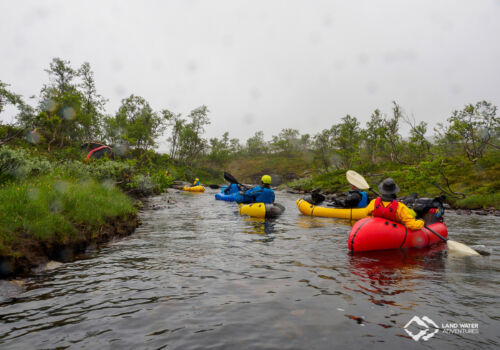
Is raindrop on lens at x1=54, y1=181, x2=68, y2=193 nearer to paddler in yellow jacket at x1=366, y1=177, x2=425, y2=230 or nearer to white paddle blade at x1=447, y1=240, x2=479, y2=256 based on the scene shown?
paddler in yellow jacket at x1=366, y1=177, x2=425, y2=230

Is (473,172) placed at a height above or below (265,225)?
above

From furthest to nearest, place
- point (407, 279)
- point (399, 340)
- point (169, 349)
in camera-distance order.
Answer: point (407, 279) < point (399, 340) < point (169, 349)

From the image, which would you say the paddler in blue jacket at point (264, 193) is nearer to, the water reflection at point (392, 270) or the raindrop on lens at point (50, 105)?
the water reflection at point (392, 270)

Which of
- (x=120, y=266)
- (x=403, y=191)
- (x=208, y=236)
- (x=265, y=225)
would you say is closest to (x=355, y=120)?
(x=403, y=191)

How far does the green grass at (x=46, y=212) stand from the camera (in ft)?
16.6

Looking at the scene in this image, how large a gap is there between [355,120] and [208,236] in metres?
39.7

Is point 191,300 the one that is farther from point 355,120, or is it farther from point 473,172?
point 355,120

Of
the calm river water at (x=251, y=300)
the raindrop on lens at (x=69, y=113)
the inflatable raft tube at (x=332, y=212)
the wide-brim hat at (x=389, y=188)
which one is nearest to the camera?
the calm river water at (x=251, y=300)

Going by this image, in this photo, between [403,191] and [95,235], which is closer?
[95,235]

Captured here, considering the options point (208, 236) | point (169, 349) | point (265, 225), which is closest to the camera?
point (169, 349)

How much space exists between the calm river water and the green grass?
801mm

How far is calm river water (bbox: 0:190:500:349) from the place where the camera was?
2914 mm

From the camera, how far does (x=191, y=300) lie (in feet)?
12.7

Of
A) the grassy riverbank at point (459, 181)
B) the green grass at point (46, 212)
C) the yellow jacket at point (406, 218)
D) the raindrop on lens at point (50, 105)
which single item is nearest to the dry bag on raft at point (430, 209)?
the yellow jacket at point (406, 218)
